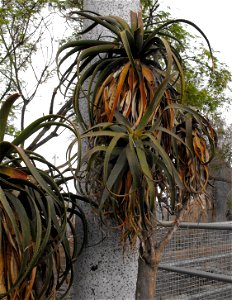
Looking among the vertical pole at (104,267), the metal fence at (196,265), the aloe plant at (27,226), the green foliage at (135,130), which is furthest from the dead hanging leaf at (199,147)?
the metal fence at (196,265)

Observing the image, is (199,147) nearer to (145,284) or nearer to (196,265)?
(145,284)

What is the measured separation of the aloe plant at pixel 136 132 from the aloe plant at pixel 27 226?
171 mm

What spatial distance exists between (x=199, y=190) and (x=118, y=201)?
0.38 m

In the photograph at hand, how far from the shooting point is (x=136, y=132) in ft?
5.86

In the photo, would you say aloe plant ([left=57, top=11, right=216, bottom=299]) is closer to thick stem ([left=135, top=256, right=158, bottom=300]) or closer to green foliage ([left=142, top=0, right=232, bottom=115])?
thick stem ([left=135, top=256, right=158, bottom=300])

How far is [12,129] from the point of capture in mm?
5633

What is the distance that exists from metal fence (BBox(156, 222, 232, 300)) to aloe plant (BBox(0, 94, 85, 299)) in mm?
2207

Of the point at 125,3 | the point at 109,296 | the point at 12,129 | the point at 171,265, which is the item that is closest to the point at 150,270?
the point at 109,296

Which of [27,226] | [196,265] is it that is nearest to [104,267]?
[27,226]

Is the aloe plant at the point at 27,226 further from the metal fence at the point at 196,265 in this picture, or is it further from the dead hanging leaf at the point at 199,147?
the metal fence at the point at 196,265

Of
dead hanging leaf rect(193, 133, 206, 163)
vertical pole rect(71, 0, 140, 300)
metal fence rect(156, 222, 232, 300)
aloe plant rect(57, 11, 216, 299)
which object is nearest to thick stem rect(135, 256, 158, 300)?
aloe plant rect(57, 11, 216, 299)

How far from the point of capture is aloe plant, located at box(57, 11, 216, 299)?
1753 mm

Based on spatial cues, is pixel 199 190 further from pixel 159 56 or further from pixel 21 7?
pixel 21 7

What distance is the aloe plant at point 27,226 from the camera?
1574mm
